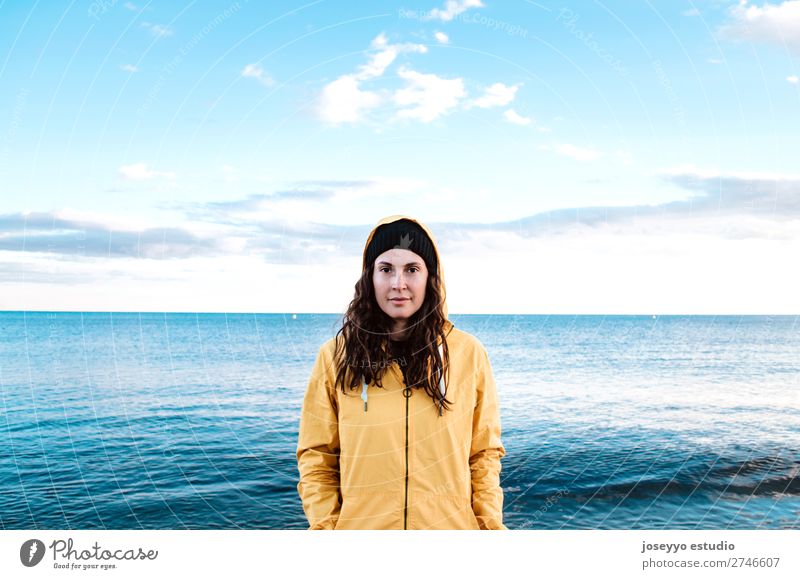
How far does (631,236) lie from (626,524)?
629 cm

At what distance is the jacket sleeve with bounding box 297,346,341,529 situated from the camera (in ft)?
7.91

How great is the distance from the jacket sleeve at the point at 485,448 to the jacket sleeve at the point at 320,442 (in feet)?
1.85

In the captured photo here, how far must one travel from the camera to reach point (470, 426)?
246 centimetres

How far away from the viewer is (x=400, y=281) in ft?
7.81

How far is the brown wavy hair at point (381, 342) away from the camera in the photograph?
240 cm

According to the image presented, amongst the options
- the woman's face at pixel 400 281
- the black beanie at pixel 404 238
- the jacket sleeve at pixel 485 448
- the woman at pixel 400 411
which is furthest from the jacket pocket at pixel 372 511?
the black beanie at pixel 404 238

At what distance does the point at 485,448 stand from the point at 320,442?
0.67m

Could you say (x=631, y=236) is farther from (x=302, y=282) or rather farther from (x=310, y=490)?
(x=310, y=490)

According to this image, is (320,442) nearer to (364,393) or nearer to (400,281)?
(364,393)

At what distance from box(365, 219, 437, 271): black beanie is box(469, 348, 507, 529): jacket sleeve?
49 centimetres

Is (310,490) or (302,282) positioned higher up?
(302,282)
